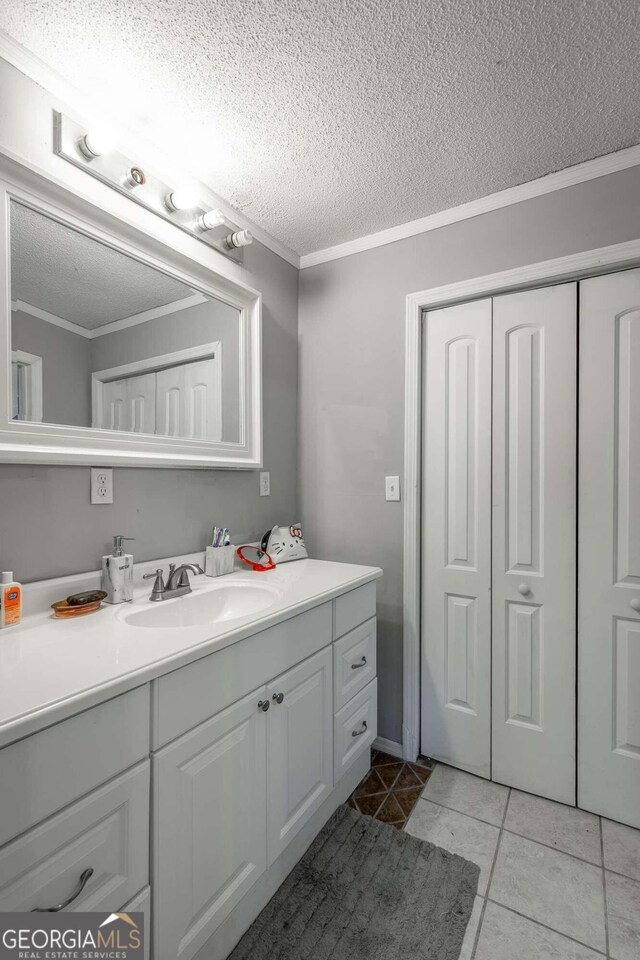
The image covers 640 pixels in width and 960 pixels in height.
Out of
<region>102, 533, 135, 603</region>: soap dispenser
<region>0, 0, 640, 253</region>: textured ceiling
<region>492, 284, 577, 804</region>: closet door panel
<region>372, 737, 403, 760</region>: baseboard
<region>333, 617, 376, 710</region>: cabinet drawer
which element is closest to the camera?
<region>0, 0, 640, 253</region>: textured ceiling

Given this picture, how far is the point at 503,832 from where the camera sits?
1.56m

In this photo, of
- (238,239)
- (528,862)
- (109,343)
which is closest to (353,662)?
(528,862)

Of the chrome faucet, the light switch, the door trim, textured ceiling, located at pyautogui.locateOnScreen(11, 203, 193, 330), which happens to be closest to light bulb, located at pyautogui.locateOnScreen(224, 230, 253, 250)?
textured ceiling, located at pyautogui.locateOnScreen(11, 203, 193, 330)

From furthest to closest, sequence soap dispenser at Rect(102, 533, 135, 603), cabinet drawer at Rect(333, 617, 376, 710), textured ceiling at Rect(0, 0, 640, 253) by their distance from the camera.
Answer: cabinet drawer at Rect(333, 617, 376, 710) < soap dispenser at Rect(102, 533, 135, 603) < textured ceiling at Rect(0, 0, 640, 253)

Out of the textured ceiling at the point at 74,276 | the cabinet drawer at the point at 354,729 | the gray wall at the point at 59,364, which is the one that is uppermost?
the textured ceiling at the point at 74,276

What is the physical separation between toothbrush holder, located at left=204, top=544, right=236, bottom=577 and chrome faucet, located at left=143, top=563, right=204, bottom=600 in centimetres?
14

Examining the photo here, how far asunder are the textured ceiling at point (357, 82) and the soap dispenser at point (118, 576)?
4.34 feet

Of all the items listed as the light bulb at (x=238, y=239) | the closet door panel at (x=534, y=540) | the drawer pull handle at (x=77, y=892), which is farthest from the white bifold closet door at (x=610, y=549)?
the drawer pull handle at (x=77, y=892)

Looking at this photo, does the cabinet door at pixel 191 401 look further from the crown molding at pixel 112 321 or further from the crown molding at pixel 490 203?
the crown molding at pixel 490 203

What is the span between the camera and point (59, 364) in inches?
50.8

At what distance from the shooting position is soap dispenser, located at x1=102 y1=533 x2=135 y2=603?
1.33 m

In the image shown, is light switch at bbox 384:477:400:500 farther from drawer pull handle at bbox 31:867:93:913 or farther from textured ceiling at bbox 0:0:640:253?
drawer pull handle at bbox 31:867:93:913

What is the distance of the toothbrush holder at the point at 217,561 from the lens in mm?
1684

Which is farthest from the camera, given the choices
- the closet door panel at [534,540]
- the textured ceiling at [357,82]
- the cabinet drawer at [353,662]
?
the closet door panel at [534,540]
